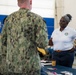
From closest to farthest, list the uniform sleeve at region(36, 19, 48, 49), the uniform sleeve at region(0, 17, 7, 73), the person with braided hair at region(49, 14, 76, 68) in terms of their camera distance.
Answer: the uniform sleeve at region(36, 19, 48, 49)
the uniform sleeve at region(0, 17, 7, 73)
the person with braided hair at region(49, 14, 76, 68)

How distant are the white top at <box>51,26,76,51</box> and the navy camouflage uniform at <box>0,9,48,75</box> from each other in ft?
4.62

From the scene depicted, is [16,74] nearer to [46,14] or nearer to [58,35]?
[58,35]

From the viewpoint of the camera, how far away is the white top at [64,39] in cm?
333

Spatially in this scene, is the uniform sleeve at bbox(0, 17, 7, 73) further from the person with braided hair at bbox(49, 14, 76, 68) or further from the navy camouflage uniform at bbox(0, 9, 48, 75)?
the person with braided hair at bbox(49, 14, 76, 68)

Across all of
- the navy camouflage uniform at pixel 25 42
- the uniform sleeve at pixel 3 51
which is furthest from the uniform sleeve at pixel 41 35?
the uniform sleeve at pixel 3 51

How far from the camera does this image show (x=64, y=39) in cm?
333

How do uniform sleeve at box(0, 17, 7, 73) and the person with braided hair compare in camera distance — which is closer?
uniform sleeve at box(0, 17, 7, 73)

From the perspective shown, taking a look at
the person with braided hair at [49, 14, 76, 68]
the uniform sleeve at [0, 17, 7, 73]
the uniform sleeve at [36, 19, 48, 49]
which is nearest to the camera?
the uniform sleeve at [36, 19, 48, 49]

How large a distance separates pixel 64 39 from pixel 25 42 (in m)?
1.50

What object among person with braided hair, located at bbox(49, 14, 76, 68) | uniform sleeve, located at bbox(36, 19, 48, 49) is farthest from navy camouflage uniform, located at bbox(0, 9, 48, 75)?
person with braided hair, located at bbox(49, 14, 76, 68)

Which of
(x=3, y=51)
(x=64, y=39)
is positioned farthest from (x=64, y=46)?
(x=3, y=51)

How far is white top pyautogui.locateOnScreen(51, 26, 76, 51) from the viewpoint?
333cm

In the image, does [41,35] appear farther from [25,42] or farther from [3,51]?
[3,51]

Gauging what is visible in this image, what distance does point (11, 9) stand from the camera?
625 cm
